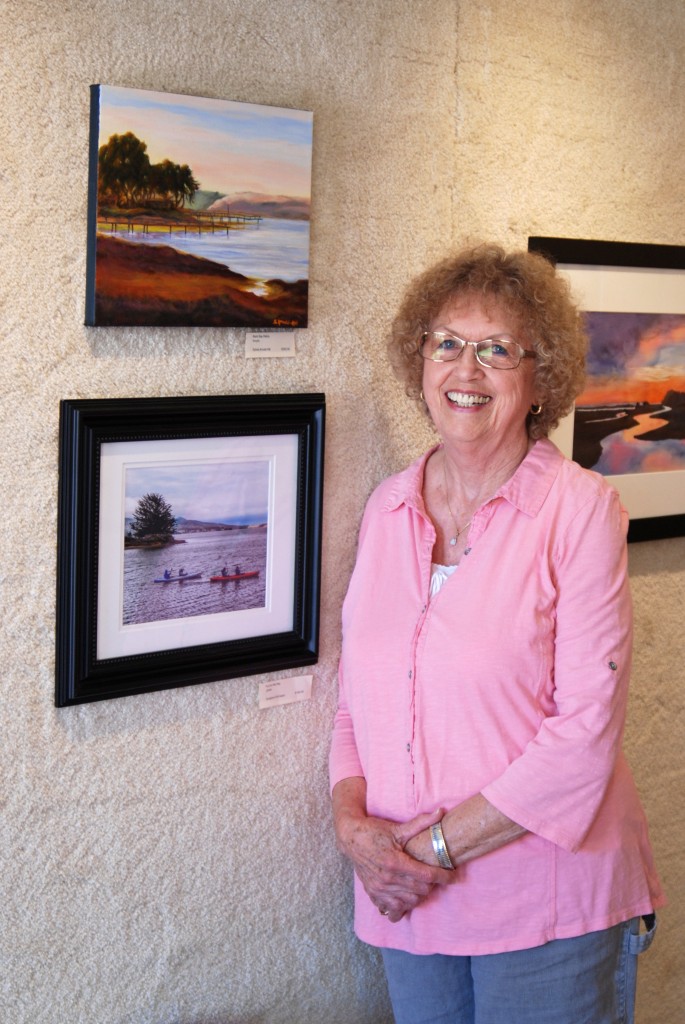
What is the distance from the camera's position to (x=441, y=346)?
1.89m

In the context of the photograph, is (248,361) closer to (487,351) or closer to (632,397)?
(487,351)

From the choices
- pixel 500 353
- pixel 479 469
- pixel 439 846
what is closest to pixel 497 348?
pixel 500 353

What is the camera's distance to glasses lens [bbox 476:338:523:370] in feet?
6.07

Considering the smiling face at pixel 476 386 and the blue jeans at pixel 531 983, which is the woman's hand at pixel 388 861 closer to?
the blue jeans at pixel 531 983

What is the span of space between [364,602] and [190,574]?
0.99 feet

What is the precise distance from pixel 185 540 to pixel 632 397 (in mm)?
1109

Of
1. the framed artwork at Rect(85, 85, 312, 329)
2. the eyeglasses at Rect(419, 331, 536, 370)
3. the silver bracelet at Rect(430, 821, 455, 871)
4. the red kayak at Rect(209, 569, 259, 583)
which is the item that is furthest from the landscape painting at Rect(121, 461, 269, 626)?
the silver bracelet at Rect(430, 821, 455, 871)

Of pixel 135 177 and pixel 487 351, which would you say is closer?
pixel 135 177

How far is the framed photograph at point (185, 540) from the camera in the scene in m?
1.71

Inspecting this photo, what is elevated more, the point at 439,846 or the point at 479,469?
the point at 479,469

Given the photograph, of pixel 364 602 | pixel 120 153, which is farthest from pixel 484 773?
pixel 120 153

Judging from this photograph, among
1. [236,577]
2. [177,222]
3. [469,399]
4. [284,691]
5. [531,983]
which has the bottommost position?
[531,983]

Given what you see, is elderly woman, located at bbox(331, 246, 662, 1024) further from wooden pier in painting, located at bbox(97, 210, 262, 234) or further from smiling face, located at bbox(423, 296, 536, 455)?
wooden pier in painting, located at bbox(97, 210, 262, 234)

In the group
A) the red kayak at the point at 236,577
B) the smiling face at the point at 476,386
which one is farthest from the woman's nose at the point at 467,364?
the red kayak at the point at 236,577
